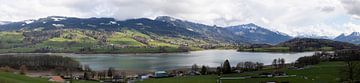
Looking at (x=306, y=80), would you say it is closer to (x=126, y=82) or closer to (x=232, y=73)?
(x=232, y=73)

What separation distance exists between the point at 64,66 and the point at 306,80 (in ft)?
276

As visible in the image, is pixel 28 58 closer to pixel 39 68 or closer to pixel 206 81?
pixel 39 68

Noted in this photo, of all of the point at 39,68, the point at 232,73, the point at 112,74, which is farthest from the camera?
the point at 39,68

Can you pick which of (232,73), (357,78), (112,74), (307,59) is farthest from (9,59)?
(357,78)

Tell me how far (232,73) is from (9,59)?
80.4 m

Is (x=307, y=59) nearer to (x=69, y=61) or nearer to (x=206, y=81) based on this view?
(x=206, y=81)

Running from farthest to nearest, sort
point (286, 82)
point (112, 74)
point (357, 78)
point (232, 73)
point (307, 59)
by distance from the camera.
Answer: point (307, 59), point (112, 74), point (232, 73), point (286, 82), point (357, 78)

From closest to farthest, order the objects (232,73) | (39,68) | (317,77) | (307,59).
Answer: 1. (317,77)
2. (232,73)
3. (307,59)
4. (39,68)

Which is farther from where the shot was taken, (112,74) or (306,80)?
(112,74)

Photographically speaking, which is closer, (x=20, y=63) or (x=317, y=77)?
(x=317, y=77)

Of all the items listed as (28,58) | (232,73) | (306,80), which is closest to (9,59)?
(28,58)

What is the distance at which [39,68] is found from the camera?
455 feet

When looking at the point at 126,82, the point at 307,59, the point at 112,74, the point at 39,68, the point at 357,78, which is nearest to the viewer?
the point at 357,78

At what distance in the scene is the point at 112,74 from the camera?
113312 mm
